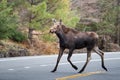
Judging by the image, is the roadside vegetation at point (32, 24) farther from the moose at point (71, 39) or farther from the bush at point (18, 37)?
the moose at point (71, 39)

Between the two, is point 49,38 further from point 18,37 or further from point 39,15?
point 18,37

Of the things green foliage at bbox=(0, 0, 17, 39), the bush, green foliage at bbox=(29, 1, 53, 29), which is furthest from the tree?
green foliage at bbox=(0, 0, 17, 39)

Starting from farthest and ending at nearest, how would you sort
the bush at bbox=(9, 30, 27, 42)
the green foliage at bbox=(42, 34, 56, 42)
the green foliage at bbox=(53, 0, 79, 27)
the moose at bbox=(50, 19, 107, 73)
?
the green foliage at bbox=(53, 0, 79, 27)
the green foliage at bbox=(42, 34, 56, 42)
the bush at bbox=(9, 30, 27, 42)
the moose at bbox=(50, 19, 107, 73)

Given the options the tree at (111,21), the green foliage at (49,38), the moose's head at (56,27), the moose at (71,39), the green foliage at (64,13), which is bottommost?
the tree at (111,21)

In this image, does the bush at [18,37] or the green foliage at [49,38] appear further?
the green foliage at [49,38]

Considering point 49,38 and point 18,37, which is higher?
point 18,37

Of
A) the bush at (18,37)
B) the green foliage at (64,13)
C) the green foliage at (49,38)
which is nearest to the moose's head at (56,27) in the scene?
the bush at (18,37)

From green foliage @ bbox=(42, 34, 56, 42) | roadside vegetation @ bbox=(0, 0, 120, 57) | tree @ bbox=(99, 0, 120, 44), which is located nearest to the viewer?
roadside vegetation @ bbox=(0, 0, 120, 57)

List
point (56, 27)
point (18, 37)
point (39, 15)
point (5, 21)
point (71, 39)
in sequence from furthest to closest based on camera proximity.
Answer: point (39, 15), point (18, 37), point (5, 21), point (71, 39), point (56, 27)

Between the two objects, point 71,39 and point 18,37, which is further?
point 18,37

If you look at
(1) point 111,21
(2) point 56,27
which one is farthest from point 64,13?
(2) point 56,27

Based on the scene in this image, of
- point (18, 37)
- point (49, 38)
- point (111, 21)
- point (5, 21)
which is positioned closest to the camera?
point (5, 21)

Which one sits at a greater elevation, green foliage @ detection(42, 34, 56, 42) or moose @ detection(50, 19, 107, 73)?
moose @ detection(50, 19, 107, 73)

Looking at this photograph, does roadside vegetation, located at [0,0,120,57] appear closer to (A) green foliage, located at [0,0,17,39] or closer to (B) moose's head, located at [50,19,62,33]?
(A) green foliage, located at [0,0,17,39]
